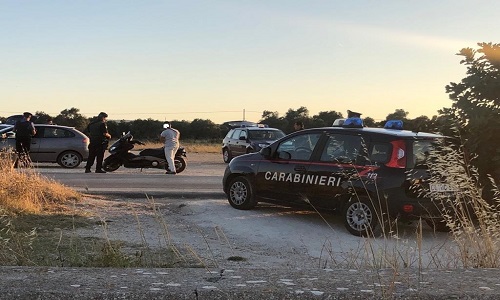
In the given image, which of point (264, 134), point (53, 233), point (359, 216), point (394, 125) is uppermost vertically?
point (394, 125)

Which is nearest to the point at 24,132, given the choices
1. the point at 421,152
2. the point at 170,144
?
the point at 170,144

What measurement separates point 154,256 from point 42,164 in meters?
16.0

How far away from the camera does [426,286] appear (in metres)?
2.84

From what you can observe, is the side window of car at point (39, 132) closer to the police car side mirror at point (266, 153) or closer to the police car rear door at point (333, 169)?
the police car side mirror at point (266, 153)

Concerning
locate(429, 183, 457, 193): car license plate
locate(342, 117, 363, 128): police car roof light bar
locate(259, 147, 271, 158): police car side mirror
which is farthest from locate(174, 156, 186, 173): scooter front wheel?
locate(429, 183, 457, 193): car license plate

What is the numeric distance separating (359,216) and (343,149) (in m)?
1.12

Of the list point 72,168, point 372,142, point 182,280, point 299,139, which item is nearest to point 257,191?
point 299,139

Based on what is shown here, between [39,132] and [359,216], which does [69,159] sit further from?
[359,216]

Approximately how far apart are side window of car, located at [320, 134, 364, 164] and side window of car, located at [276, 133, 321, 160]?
0.33 meters

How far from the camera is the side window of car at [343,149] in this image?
8.42 m

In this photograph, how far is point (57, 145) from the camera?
1891 centimetres

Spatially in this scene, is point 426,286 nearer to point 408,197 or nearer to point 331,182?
point 408,197

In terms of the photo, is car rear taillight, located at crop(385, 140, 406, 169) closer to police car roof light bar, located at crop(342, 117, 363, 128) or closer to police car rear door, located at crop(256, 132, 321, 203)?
police car roof light bar, located at crop(342, 117, 363, 128)

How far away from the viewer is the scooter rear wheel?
17.4 metres
